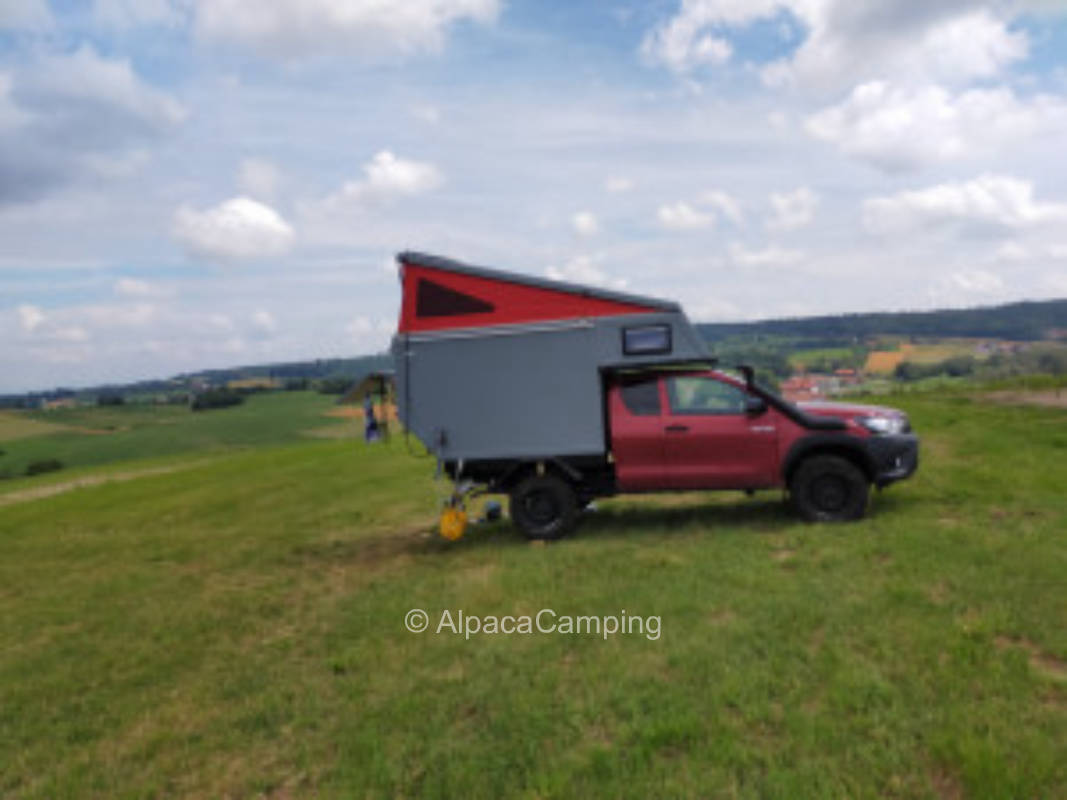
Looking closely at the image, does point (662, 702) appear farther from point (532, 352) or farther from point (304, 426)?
point (304, 426)

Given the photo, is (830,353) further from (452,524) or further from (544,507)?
(452,524)

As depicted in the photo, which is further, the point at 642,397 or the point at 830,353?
the point at 830,353

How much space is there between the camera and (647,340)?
28.6 ft

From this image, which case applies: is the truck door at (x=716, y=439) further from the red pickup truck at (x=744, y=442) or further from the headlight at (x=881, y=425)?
the headlight at (x=881, y=425)

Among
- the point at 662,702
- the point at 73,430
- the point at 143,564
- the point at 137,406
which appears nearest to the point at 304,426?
the point at 73,430

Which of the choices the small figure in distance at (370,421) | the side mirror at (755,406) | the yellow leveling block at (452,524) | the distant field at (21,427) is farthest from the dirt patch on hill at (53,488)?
the distant field at (21,427)

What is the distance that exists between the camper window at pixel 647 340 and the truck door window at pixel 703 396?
20.9 inches

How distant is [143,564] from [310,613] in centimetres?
517

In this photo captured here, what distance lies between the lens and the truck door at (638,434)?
8.85 m

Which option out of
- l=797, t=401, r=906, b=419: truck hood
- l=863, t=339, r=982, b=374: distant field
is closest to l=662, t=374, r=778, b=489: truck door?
l=797, t=401, r=906, b=419: truck hood

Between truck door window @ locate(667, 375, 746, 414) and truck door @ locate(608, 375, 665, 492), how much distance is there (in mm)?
226

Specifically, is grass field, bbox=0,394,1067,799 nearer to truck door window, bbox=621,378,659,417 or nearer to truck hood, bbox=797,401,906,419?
truck hood, bbox=797,401,906,419

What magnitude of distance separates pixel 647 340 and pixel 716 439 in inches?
58.0

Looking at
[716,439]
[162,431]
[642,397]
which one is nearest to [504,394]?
[642,397]
